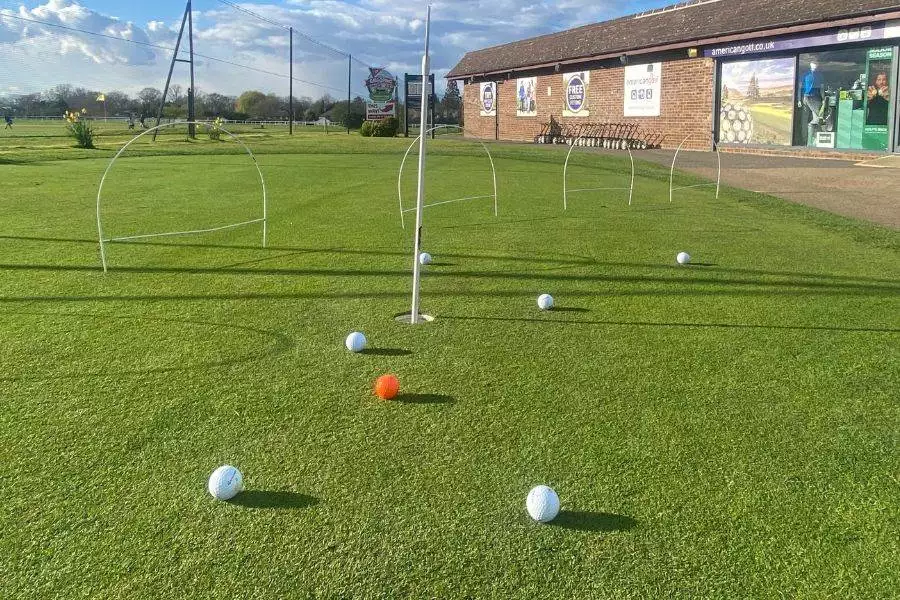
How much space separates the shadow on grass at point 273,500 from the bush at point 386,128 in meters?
40.3

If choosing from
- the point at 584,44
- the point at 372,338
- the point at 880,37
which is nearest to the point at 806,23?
the point at 880,37

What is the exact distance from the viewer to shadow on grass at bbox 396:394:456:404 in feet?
14.3

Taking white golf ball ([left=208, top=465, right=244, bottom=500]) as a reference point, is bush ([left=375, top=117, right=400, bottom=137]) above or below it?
above

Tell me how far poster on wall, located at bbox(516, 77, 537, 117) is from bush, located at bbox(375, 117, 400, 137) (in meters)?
7.61

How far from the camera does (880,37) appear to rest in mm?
21812

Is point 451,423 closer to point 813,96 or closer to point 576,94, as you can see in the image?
point 813,96

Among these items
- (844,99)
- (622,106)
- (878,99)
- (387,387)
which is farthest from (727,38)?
(387,387)

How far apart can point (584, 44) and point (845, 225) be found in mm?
26125

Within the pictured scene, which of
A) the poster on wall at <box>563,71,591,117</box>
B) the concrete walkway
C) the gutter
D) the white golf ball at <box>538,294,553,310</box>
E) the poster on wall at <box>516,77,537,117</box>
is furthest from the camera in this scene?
the poster on wall at <box>516,77,537,117</box>

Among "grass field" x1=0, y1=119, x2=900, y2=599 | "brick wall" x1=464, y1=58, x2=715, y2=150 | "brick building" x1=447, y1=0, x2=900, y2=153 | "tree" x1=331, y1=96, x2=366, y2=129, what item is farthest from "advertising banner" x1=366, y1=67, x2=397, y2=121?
"grass field" x1=0, y1=119, x2=900, y2=599

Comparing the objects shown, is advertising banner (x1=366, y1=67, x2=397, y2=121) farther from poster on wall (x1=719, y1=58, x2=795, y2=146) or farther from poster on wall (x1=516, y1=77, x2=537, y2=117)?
poster on wall (x1=719, y1=58, x2=795, y2=146)

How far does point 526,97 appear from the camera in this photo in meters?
40.2

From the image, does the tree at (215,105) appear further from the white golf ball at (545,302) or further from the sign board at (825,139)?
the white golf ball at (545,302)

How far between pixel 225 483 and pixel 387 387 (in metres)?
1.36
